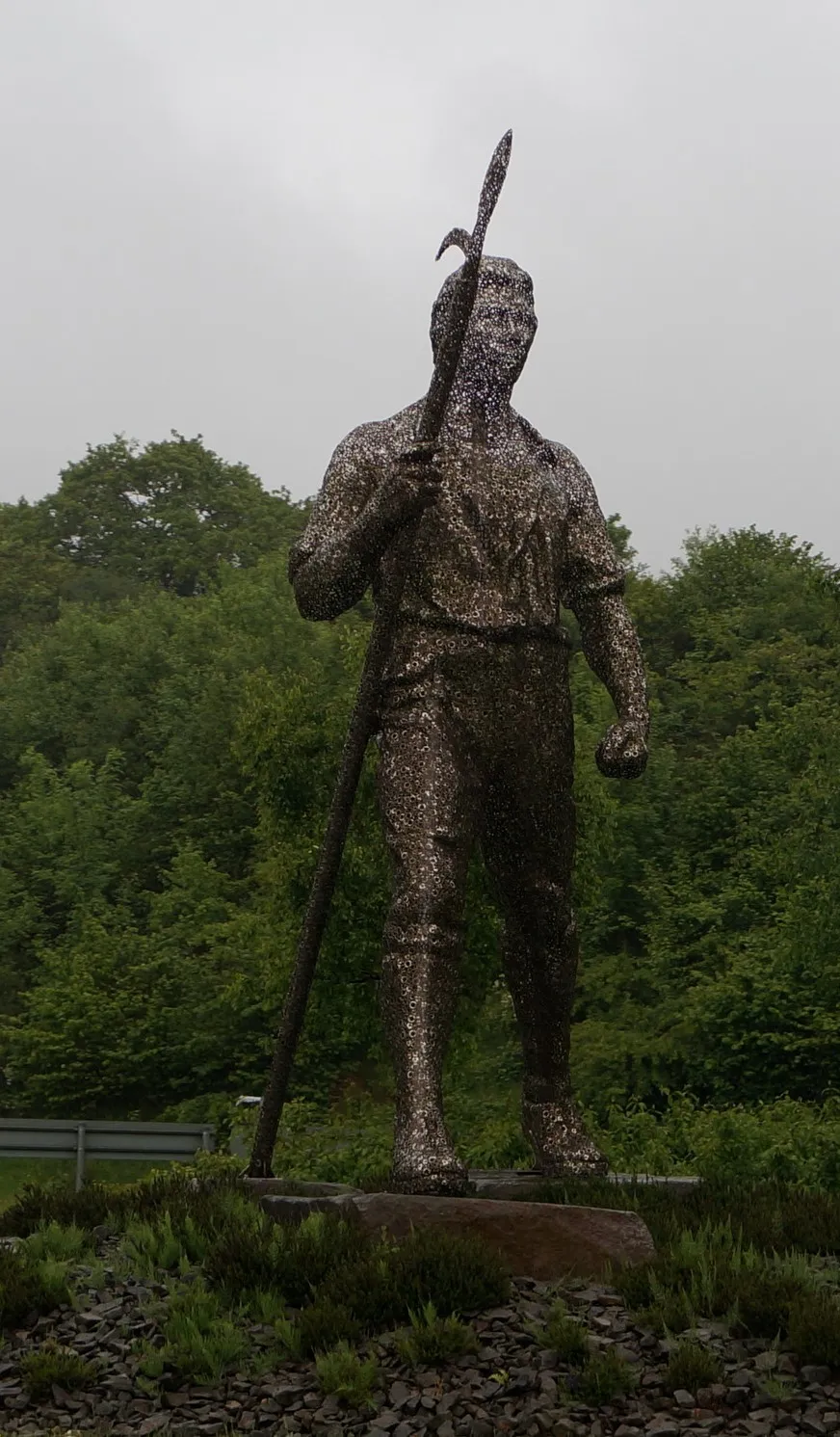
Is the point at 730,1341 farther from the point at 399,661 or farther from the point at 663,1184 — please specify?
the point at 399,661

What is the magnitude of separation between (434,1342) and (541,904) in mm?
2360

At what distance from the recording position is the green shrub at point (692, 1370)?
18.3 feet

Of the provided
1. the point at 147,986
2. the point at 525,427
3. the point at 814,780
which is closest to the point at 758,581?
the point at 147,986

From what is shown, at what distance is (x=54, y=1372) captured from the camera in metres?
5.79

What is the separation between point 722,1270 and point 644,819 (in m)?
20.2

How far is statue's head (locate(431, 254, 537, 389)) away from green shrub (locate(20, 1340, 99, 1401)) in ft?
12.6

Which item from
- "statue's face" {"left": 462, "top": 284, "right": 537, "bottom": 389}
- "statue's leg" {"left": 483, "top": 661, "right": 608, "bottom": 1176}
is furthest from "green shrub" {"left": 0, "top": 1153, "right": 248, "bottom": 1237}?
"statue's face" {"left": 462, "top": 284, "right": 537, "bottom": 389}

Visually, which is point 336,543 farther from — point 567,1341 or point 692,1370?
point 692,1370

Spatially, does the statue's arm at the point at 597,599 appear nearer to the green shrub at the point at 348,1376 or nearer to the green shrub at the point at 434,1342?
the green shrub at the point at 434,1342

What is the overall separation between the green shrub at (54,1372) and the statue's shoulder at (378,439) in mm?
3368

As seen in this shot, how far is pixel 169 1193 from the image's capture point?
24.1 feet

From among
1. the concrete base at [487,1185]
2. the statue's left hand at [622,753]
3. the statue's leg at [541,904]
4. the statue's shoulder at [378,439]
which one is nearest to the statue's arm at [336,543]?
the statue's shoulder at [378,439]

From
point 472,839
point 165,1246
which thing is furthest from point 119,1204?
point 472,839

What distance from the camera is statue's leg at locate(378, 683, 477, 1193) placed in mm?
6867
